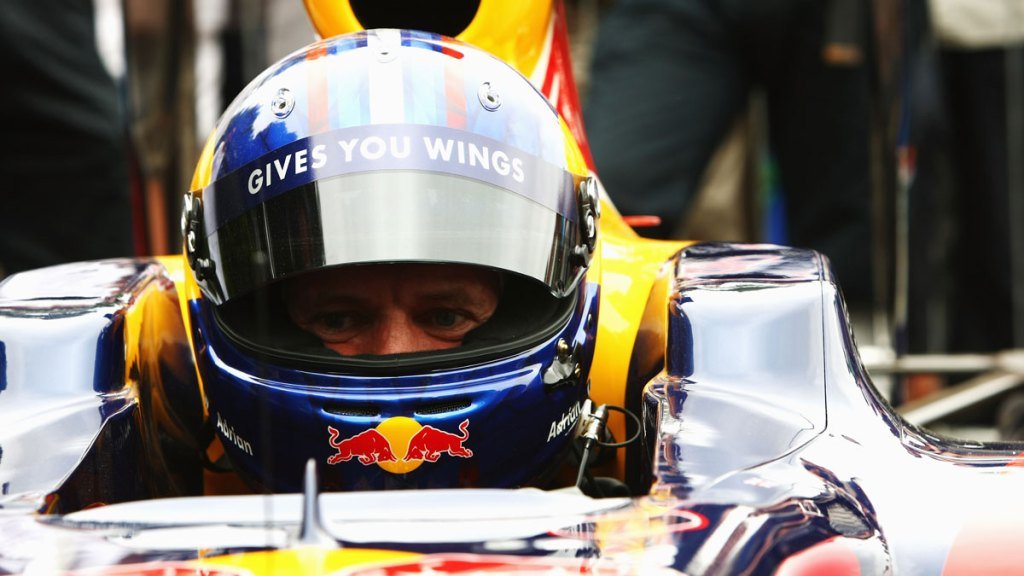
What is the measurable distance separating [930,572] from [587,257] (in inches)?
31.7

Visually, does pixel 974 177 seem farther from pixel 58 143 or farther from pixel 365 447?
pixel 365 447

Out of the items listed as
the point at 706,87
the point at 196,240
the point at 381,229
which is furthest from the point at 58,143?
the point at 381,229

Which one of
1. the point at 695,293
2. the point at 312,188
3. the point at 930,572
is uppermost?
the point at 312,188

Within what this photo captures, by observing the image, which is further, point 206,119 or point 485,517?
point 206,119

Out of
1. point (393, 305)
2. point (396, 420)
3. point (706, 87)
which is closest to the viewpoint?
point (396, 420)

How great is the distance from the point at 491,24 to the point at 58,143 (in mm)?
3148

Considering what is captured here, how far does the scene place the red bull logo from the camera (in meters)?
2.28

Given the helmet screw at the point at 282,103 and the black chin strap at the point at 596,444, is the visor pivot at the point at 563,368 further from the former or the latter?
the helmet screw at the point at 282,103

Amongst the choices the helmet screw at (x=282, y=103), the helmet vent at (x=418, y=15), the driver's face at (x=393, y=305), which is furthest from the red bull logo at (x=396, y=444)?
the helmet vent at (x=418, y=15)

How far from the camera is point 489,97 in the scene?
253cm

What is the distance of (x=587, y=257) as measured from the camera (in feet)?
8.36

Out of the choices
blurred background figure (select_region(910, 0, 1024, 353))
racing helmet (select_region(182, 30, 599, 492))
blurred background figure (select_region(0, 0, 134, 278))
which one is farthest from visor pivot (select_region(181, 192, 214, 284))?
blurred background figure (select_region(910, 0, 1024, 353))

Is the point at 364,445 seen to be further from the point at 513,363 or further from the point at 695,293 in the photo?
the point at 695,293

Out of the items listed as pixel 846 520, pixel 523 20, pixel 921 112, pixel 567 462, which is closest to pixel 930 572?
pixel 846 520
